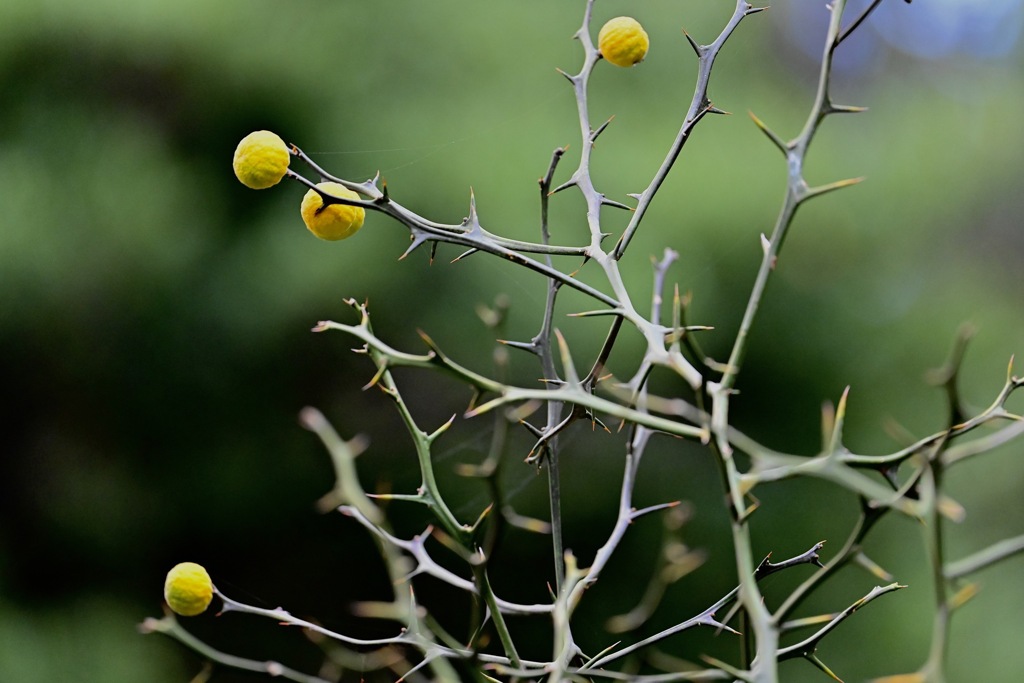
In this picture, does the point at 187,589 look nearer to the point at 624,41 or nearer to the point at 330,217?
the point at 330,217

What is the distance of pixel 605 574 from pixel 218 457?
0.75 m

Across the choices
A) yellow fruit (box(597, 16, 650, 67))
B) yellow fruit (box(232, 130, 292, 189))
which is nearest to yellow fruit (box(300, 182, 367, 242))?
yellow fruit (box(232, 130, 292, 189))

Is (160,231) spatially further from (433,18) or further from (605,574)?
(605,574)

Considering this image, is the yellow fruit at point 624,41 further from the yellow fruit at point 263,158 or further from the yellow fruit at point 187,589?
the yellow fruit at point 187,589

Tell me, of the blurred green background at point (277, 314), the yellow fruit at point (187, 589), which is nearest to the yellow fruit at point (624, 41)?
the yellow fruit at point (187, 589)

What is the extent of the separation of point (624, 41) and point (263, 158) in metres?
0.19

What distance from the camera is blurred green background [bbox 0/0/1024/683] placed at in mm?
1634

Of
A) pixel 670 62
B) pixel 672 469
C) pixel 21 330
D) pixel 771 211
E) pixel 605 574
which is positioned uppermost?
pixel 670 62

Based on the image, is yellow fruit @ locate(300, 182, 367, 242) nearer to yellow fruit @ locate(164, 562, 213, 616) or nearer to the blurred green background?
yellow fruit @ locate(164, 562, 213, 616)

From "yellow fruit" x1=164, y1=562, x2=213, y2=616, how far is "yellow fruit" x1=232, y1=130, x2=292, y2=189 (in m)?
0.17

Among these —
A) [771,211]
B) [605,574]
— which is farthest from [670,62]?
Result: [605,574]

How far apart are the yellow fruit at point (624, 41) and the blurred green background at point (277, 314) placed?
3.57 feet

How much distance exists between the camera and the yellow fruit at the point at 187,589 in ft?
1.27

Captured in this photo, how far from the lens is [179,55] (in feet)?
5.68
